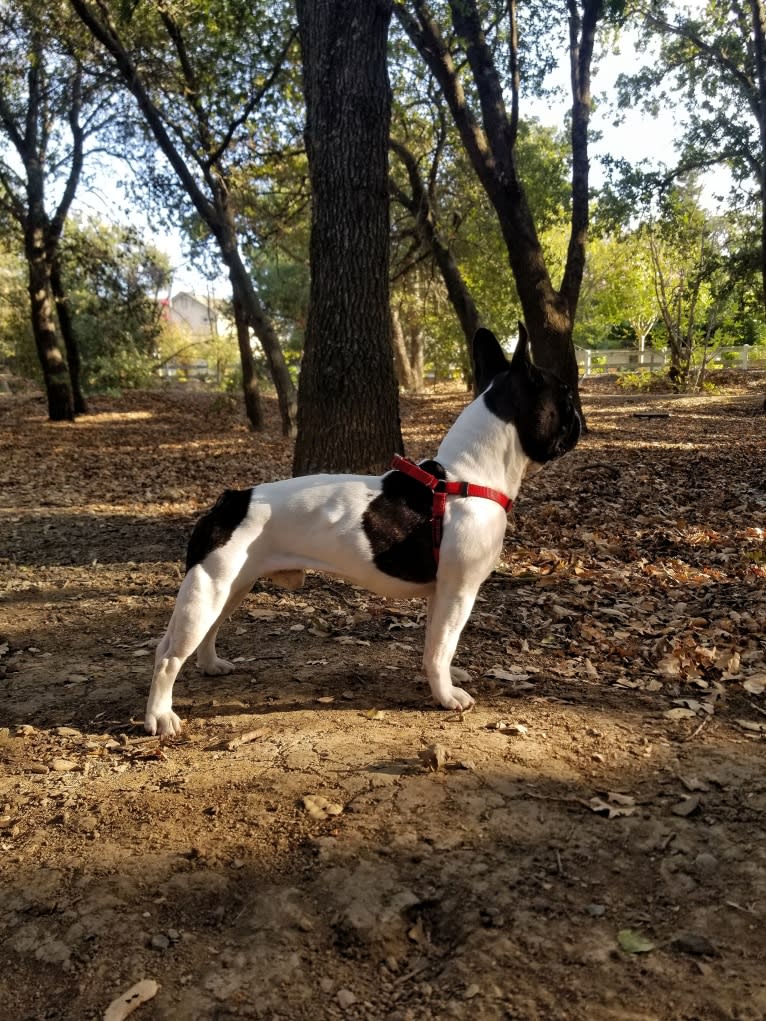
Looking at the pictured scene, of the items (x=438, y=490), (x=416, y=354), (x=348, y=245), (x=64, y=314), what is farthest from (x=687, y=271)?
(x=438, y=490)

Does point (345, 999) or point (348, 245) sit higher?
point (348, 245)

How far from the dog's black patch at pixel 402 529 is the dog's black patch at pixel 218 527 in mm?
621

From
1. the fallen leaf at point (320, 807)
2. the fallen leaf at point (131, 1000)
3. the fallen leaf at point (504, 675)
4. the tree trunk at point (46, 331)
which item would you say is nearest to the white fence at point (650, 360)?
the tree trunk at point (46, 331)

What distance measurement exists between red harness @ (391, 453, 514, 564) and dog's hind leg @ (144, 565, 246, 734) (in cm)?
101

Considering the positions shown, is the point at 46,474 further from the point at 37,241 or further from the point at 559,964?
the point at 559,964

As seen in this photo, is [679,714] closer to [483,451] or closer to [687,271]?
[483,451]

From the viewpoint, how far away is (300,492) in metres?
3.82

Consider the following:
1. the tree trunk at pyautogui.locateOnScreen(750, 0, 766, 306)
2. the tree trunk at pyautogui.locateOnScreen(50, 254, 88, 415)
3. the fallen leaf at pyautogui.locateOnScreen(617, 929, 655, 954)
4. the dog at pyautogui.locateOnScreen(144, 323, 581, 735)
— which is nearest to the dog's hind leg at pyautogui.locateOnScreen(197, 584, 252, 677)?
the dog at pyautogui.locateOnScreen(144, 323, 581, 735)

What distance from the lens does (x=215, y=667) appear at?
4.76m

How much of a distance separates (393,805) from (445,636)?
0.99 metres

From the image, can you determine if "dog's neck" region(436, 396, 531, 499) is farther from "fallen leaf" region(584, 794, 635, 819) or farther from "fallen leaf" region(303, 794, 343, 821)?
"fallen leaf" region(303, 794, 343, 821)

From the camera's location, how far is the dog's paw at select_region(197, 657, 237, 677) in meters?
4.75

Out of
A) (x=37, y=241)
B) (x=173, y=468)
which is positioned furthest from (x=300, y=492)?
(x=37, y=241)

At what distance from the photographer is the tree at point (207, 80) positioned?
539 inches
